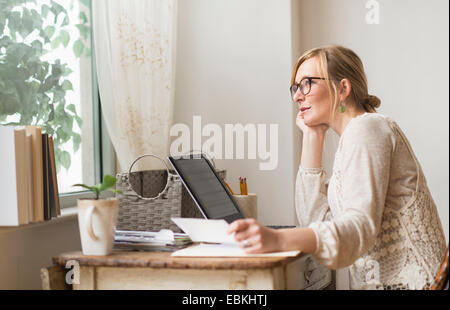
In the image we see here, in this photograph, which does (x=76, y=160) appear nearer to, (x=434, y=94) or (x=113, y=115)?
(x=113, y=115)

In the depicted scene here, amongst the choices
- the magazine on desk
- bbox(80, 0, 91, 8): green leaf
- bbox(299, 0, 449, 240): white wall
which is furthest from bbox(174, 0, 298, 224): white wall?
the magazine on desk

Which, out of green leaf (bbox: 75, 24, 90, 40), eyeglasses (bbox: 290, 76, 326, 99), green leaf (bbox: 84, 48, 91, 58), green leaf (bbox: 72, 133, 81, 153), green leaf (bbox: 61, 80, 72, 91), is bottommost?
green leaf (bbox: 72, 133, 81, 153)

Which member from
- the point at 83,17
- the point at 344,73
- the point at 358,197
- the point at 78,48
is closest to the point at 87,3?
the point at 83,17

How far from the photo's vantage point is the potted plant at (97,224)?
132cm

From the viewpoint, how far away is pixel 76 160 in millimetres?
1952

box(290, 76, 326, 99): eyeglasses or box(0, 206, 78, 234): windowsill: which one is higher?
box(290, 76, 326, 99): eyeglasses

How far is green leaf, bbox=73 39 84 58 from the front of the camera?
1965 mm

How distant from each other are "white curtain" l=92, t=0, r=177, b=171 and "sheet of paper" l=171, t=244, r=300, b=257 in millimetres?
681

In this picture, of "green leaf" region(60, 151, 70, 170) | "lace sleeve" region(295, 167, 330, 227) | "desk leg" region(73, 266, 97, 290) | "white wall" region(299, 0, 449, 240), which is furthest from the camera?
"white wall" region(299, 0, 449, 240)

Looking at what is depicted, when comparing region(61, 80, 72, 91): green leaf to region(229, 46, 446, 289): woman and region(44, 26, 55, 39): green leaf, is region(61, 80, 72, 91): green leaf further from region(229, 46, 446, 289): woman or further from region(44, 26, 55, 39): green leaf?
region(229, 46, 446, 289): woman

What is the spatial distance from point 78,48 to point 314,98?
2.83 ft

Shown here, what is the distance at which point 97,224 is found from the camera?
133cm

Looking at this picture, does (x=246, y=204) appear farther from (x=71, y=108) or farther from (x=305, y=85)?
(x=71, y=108)

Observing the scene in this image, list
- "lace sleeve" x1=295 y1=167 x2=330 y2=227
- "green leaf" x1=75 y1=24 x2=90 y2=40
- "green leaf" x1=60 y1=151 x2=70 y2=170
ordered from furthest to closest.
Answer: "green leaf" x1=75 y1=24 x2=90 y2=40, "green leaf" x1=60 y1=151 x2=70 y2=170, "lace sleeve" x1=295 y1=167 x2=330 y2=227
